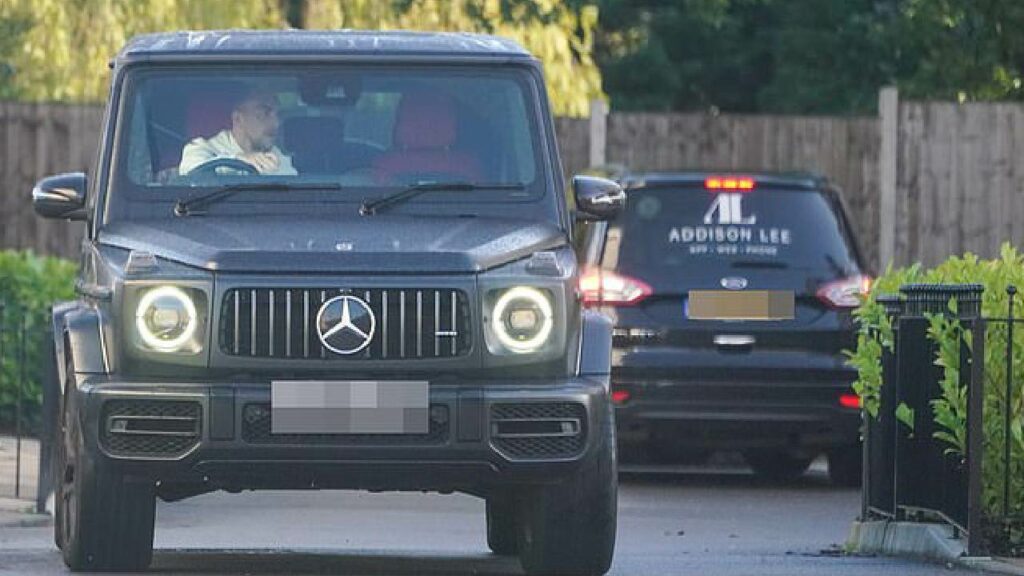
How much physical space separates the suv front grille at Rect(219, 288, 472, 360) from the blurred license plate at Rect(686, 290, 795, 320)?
656cm

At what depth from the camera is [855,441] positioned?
17.6m

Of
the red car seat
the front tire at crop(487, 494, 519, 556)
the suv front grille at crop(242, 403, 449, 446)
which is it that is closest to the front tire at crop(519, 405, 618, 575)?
the suv front grille at crop(242, 403, 449, 446)

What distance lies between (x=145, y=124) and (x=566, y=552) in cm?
228

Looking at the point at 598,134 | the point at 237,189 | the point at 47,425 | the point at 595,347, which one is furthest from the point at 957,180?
the point at 595,347

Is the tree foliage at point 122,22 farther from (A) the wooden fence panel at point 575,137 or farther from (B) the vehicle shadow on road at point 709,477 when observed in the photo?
(B) the vehicle shadow on road at point 709,477

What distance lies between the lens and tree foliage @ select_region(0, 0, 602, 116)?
2845 cm

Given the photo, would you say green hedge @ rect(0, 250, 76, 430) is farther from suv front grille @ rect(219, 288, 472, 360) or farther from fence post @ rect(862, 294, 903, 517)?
suv front grille @ rect(219, 288, 472, 360)

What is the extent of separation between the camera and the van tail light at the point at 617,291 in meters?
17.4

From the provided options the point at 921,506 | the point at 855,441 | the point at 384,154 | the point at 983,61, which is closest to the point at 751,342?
the point at 855,441

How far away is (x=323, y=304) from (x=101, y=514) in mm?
1115

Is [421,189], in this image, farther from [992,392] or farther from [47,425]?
[47,425]

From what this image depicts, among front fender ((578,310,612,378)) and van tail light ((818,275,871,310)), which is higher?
front fender ((578,310,612,378))

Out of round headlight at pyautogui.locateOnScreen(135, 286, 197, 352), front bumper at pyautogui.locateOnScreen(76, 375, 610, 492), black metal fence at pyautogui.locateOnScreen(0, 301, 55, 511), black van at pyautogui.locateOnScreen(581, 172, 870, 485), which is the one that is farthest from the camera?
black metal fence at pyautogui.locateOnScreen(0, 301, 55, 511)

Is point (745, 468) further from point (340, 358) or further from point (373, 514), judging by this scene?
point (340, 358)
